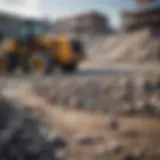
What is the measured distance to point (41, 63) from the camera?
3463 millimetres

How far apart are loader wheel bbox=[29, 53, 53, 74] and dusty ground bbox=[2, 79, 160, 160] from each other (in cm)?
110

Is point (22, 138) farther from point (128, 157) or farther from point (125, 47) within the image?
point (125, 47)

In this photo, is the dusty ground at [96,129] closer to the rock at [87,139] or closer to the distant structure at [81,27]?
the rock at [87,139]

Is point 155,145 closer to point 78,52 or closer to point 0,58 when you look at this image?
point 78,52

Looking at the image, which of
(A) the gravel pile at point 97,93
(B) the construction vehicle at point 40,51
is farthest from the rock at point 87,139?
(B) the construction vehicle at point 40,51

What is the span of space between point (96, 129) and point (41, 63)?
1.87 m

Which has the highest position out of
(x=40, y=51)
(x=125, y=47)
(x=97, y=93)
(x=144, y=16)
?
(x=144, y=16)

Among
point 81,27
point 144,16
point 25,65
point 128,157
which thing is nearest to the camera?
point 128,157

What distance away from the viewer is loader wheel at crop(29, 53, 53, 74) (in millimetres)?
3402

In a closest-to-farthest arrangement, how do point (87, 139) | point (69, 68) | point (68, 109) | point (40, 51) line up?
point (87, 139) < point (68, 109) < point (40, 51) < point (69, 68)

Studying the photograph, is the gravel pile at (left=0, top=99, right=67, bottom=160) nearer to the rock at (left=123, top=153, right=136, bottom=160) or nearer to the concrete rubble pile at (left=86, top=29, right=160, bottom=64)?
the rock at (left=123, top=153, right=136, bottom=160)

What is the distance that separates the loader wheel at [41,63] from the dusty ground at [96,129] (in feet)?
3.61

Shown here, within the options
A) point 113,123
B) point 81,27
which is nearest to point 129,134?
point 113,123

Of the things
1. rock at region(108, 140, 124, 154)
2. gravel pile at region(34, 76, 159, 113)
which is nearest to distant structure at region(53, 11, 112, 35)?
gravel pile at region(34, 76, 159, 113)
